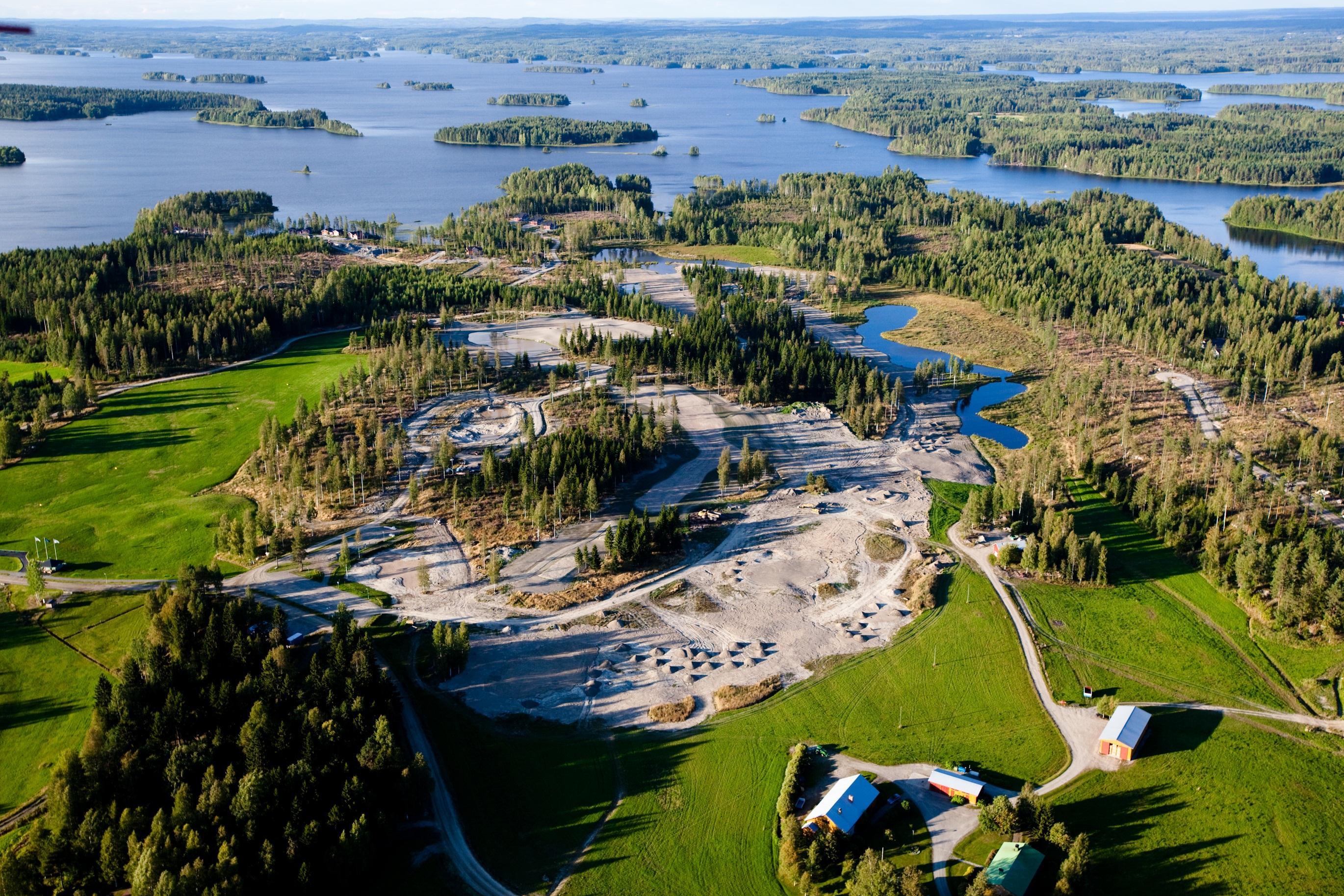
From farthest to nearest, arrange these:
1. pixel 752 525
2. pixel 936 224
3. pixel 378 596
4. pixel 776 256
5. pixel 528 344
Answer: pixel 936 224 < pixel 776 256 < pixel 528 344 < pixel 752 525 < pixel 378 596

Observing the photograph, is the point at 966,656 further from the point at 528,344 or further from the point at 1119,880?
the point at 528,344

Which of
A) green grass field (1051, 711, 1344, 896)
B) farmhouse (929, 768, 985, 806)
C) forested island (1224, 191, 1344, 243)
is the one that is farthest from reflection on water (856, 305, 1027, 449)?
forested island (1224, 191, 1344, 243)

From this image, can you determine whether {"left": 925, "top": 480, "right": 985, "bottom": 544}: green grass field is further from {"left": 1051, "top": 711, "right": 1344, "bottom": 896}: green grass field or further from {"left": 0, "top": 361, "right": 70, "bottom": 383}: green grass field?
{"left": 0, "top": 361, "right": 70, "bottom": 383}: green grass field

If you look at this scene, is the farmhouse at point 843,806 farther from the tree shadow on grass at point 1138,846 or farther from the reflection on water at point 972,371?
the reflection on water at point 972,371

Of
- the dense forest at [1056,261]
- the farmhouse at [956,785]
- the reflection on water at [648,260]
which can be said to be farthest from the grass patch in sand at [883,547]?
the reflection on water at [648,260]

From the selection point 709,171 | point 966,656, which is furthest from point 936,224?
point 966,656

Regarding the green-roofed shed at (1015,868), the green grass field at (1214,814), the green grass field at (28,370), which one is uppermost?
the green grass field at (28,370)

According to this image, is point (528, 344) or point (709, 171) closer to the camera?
point (528, 344)
